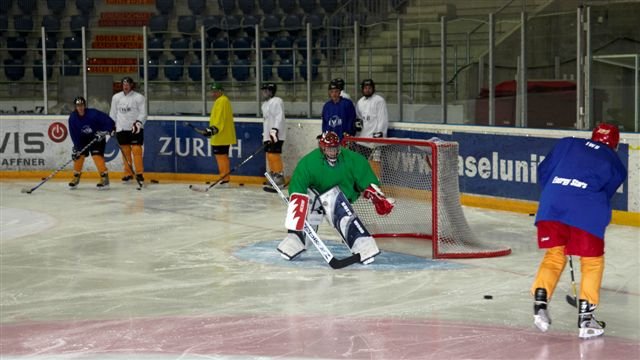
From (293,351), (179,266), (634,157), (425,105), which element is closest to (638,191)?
(634,157)

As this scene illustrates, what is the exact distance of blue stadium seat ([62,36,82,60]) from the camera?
50.7 ft

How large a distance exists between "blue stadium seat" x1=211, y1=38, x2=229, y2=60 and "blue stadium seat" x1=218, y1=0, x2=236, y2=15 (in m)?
4.92

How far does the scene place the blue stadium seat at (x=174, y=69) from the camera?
15102mm

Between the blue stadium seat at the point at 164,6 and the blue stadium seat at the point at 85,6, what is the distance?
1.36 m

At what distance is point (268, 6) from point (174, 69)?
221 inches

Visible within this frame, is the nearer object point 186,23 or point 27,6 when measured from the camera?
point 186,23

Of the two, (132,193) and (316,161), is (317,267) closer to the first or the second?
(316,161)

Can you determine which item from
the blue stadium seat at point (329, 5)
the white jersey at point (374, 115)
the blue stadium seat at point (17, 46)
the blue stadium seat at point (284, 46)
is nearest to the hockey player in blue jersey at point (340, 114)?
the white jersey at point (374, 115)

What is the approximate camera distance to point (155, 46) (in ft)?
52.0

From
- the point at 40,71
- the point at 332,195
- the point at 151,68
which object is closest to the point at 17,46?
the point at 40,71

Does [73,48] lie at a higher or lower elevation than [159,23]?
lower

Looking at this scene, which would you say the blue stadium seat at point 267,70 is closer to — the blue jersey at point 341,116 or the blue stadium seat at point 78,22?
the blue jersey at point 341,116

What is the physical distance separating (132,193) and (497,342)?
846 centimetres

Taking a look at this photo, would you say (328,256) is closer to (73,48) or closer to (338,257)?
(338,257)
